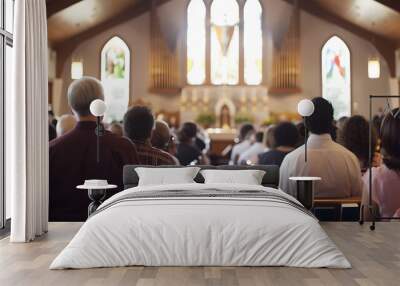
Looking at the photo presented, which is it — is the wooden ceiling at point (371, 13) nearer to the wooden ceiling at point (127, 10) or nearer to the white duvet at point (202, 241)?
the wooden ceiling at point (127, 10)

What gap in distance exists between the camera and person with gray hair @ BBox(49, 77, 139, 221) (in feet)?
18.1

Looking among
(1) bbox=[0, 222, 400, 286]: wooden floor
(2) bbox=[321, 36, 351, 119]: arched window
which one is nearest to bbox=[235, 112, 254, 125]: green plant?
(2) bbox=[321, 36, 351, 119]: arched window

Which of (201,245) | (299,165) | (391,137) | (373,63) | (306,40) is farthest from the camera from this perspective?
(306,40)

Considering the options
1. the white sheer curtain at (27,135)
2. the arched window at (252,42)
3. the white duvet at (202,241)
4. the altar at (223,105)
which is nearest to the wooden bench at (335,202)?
the white duvet at (202,241)

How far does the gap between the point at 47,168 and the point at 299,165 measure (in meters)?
2.21

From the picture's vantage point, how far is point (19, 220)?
17.0 feet

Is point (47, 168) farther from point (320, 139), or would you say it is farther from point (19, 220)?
point (320, 139)

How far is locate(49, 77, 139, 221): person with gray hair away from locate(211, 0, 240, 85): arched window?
38.5 feet

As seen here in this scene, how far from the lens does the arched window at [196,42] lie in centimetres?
1744

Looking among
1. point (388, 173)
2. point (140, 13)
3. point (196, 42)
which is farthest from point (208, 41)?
point (388, 173)

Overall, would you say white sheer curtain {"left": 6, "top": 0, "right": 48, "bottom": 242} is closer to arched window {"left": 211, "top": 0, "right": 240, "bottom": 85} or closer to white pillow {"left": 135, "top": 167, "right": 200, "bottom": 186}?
white pillow {"left": 135, "top": 167, "right": 200, "bottom": 186}

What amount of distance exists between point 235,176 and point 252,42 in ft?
39.7

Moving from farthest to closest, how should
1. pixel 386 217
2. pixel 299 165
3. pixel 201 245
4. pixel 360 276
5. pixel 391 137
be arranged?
pixel 299 165 → pixel 386 217 → pixel 391 137 → pixel 201 245 → pixel 360 276

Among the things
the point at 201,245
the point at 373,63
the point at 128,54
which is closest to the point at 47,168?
the point at 201,245
